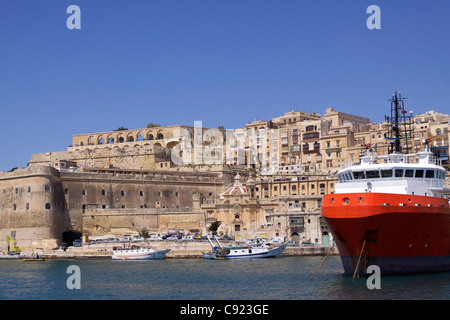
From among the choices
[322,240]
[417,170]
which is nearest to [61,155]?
[322,240]

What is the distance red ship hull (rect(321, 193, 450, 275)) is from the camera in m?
31.5

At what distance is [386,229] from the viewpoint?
31.8 metres

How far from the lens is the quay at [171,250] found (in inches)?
2244

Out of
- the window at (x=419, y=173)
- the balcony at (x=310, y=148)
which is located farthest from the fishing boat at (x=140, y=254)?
the balcony at (x=310, y=148)

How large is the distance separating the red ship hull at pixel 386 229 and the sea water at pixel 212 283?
2.67 ft

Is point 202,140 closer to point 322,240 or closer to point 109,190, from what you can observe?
point 109,190

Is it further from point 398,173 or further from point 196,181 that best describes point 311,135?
point 398,173

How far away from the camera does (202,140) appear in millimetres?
92812

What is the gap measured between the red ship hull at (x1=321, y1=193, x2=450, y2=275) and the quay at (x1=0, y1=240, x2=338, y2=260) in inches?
903

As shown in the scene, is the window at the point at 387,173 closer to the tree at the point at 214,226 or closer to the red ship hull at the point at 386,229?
the red ship hull at the point at 386,229

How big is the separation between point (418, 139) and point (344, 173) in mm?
42967

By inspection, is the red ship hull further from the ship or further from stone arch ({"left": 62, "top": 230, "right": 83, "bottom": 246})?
stone arch ({"left": 62, "top": 230, "right": 83, "bottom": 246})

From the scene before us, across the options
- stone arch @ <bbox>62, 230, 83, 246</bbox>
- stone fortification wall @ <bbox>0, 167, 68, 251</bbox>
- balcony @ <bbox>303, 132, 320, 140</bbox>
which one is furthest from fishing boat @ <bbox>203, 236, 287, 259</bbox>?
balcony @ <bbox>303, 132, 320, 140</bbox>
